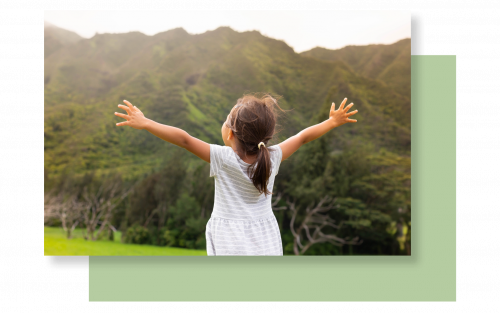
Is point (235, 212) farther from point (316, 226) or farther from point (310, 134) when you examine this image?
point (316, 226)

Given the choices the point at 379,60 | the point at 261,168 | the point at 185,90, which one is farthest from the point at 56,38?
the point at 261,168

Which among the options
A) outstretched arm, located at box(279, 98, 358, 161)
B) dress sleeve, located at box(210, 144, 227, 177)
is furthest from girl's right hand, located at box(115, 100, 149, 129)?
outstretched arm, located at box(279, 98, 358, 161)

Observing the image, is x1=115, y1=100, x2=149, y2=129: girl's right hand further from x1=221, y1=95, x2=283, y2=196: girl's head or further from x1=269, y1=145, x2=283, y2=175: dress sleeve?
x1=269, y1=145, x2=283, y2=175: dress sleeve

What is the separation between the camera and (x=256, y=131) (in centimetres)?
163

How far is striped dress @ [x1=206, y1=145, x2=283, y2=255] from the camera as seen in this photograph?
1.65m

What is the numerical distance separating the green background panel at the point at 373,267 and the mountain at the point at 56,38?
5.61m

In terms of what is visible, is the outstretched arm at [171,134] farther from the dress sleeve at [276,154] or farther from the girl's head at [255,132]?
the dress sleeve at [276,154]

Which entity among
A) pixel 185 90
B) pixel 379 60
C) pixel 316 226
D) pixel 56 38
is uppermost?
pixel 56 38

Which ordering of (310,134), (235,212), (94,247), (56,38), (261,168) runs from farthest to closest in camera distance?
1. (94,247)
2. (56,38)
3. (310,134)
4. (235,212)
5. (261,168)

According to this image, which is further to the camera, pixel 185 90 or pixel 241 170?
pixel 185 90

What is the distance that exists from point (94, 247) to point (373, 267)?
6116 millimetres

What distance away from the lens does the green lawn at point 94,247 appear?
23.1 ft

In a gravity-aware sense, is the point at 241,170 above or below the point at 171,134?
below

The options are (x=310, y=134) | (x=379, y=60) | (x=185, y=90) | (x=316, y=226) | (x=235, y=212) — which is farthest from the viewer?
(x=185, y=90)
